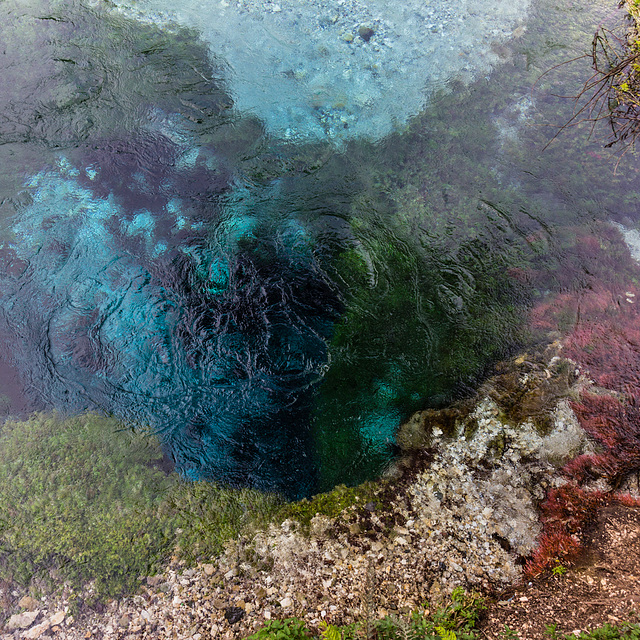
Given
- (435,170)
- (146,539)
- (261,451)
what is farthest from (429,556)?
(435,170)

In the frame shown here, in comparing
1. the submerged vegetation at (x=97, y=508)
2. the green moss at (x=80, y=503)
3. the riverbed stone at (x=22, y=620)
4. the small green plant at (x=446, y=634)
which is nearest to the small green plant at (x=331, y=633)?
the small green plant at (x=446, y=634)

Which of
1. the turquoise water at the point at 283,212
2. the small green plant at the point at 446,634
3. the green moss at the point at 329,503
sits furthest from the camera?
the turquoise water at the point at 283,212

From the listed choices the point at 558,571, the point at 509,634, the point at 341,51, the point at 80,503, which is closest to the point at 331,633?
the point at 509,634

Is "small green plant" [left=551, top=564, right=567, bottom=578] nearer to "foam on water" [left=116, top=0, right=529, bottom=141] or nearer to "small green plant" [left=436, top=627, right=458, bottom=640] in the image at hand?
"small green plant" [left=436, top=627, right=458, bottom=640]

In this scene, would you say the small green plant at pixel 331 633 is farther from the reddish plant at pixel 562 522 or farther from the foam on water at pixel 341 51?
the foam on water at pixel 341 51

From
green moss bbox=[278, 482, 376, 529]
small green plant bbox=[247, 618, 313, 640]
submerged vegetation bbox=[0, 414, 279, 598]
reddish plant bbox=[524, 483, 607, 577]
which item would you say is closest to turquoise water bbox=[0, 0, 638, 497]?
green moss bbox=[278, 482, 376, 529]

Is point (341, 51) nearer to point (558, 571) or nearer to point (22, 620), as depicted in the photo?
point (558, 571)

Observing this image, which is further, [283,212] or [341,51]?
[341,51]
